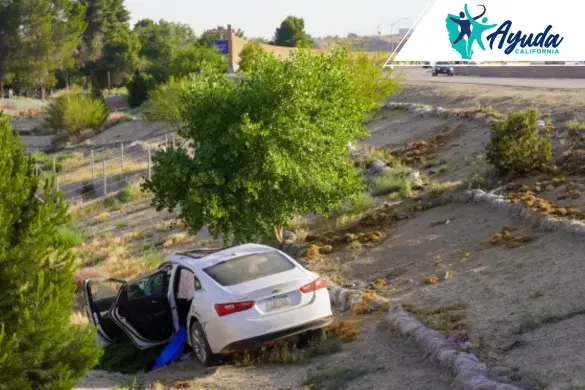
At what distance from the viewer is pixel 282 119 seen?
15.4 m

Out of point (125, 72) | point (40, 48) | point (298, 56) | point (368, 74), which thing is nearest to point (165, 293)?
point (298, 56)

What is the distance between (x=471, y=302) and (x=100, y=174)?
28743 millimetres

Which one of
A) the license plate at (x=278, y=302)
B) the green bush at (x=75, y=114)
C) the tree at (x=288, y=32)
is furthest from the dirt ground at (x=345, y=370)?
the tree at (x=288, y=32)

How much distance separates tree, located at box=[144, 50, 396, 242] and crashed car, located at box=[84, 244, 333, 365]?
13.5 ft

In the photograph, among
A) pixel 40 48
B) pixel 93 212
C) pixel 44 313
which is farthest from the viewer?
pixel 40 48

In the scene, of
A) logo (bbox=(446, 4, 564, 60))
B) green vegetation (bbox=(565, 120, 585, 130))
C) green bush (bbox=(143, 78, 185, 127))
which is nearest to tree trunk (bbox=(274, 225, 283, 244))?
green vegetation (bbox=(565, 120, 585, 130))

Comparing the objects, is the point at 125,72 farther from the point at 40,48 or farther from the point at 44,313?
the point at 44,313

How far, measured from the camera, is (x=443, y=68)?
60.3 metres

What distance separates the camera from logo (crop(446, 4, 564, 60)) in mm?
31969

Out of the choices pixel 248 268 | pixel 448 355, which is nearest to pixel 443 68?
pixel 248 268

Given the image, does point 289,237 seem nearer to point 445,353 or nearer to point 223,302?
point 223,302

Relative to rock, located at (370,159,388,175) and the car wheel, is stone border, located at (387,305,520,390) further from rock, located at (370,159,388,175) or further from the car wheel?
rock, located at (370,159,388,175)

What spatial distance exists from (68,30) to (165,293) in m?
83.1

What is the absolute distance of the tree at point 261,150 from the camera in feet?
50.5
